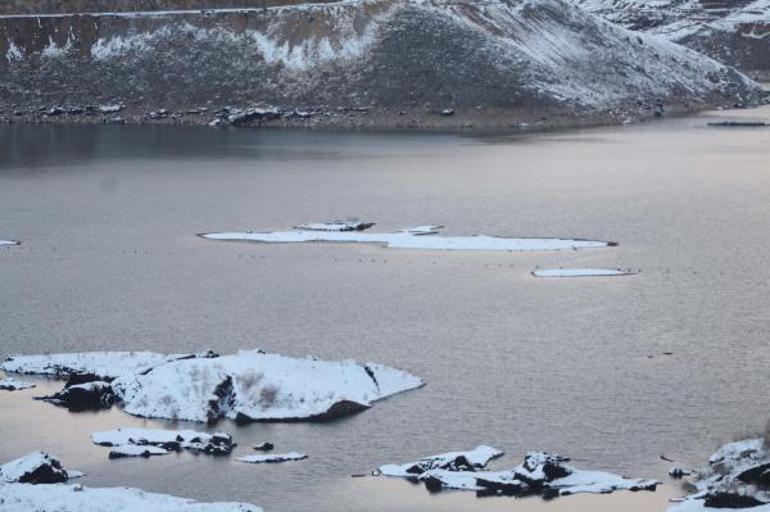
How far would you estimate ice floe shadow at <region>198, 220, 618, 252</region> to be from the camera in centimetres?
6662

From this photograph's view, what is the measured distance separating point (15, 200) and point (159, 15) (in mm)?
74019

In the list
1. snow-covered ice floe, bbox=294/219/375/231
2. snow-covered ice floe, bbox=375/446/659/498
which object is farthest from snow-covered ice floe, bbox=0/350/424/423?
snow-covered ice floe, bbox=294/219/375/231

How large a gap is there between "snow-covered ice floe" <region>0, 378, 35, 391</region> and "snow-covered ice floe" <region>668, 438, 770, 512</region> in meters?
20.3

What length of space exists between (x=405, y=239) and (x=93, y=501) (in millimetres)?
38667

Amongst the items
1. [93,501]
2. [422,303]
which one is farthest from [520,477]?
[422,303]

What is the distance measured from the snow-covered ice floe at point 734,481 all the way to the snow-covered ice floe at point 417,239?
3251 cm

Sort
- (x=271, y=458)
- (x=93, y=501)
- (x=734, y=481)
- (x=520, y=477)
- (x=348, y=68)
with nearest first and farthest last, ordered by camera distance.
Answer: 1. (x=734, y=481)
2. (x=93, y=501)
3. (x=520, y=477)
4. (x=271, y=458)
5. (x=348, y=68)

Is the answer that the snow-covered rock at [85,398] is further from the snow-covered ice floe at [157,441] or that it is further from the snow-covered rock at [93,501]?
the snow-covered rock at [93,501]

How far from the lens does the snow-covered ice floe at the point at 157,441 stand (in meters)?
36.8

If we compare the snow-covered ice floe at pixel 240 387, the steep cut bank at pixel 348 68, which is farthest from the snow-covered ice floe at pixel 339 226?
the steep cut bank at pixel 348 68

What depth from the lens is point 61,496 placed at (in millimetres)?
32438

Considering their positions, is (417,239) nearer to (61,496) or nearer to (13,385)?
(13,385)

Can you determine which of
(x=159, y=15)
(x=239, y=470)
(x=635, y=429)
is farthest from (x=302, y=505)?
(x=159, y=15)

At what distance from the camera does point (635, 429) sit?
3731cm
